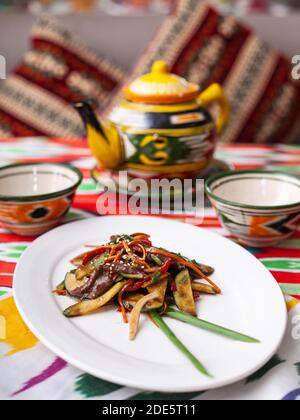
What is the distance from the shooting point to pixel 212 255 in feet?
2.34

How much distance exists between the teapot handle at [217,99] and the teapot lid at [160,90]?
0.06 metres

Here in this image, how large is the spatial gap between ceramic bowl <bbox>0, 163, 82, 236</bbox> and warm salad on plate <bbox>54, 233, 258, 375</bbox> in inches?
6.0

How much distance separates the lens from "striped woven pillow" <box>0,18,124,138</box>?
6.08 ft

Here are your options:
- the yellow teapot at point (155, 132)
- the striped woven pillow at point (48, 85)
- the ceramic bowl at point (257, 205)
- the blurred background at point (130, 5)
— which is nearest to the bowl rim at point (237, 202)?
the ceramic bowl at point (257, 205)

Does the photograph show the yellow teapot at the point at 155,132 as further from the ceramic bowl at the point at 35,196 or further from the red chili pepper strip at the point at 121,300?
the red chili pepper strip at the point at 121,300

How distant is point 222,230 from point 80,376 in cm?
41

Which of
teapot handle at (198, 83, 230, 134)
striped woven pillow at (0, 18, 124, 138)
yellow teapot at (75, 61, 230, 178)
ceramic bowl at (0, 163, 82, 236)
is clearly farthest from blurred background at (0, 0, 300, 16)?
ceramic bowl at (0, 163, 82, 236)

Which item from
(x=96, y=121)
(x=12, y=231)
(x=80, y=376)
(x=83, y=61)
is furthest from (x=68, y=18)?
(x=80, y=376)

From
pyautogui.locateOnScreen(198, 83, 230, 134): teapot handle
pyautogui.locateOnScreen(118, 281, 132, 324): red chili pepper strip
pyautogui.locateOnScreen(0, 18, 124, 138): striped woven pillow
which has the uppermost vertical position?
pyautogui.locateOnScreen(198, 83, 230, 134): teapot handle

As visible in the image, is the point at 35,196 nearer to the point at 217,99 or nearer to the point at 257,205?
the point at 257,205

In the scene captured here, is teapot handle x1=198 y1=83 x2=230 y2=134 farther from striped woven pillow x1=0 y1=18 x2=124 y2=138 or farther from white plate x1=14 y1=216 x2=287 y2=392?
striped woven pillow x1=0 y1=18 x2=124 y2=138
